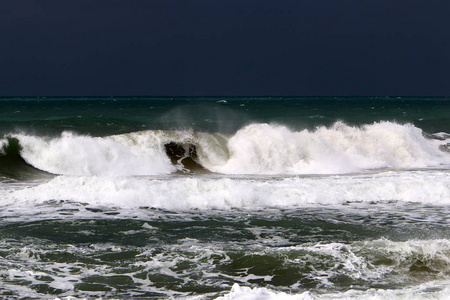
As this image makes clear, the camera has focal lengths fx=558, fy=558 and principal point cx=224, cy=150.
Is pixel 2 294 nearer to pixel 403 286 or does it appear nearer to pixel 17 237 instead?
pixel 17 237

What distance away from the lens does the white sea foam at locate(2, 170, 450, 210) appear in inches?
525

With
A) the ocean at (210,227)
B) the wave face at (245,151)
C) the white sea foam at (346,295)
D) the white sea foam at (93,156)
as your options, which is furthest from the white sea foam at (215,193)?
the white sea foam at (346,295)

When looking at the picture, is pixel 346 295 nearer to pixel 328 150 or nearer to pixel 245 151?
pixel 245 151

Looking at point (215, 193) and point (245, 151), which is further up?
point (245, 151)

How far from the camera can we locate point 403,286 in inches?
298

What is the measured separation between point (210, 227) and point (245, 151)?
1194 cm

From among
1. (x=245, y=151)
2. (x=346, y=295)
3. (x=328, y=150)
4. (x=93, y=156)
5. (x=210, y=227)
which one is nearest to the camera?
(x=346, y=295)

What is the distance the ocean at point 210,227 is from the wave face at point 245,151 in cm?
9

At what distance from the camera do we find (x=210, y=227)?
1108 centimetres

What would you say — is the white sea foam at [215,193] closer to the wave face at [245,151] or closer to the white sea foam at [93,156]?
the white sea foam at [93,156]

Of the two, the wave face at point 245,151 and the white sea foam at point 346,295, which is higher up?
the wave face at point 245,151

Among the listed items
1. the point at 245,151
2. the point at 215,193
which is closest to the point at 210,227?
the point at 215,193

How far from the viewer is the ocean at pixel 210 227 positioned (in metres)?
7.70

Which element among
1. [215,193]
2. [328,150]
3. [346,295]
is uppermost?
[328,150]
